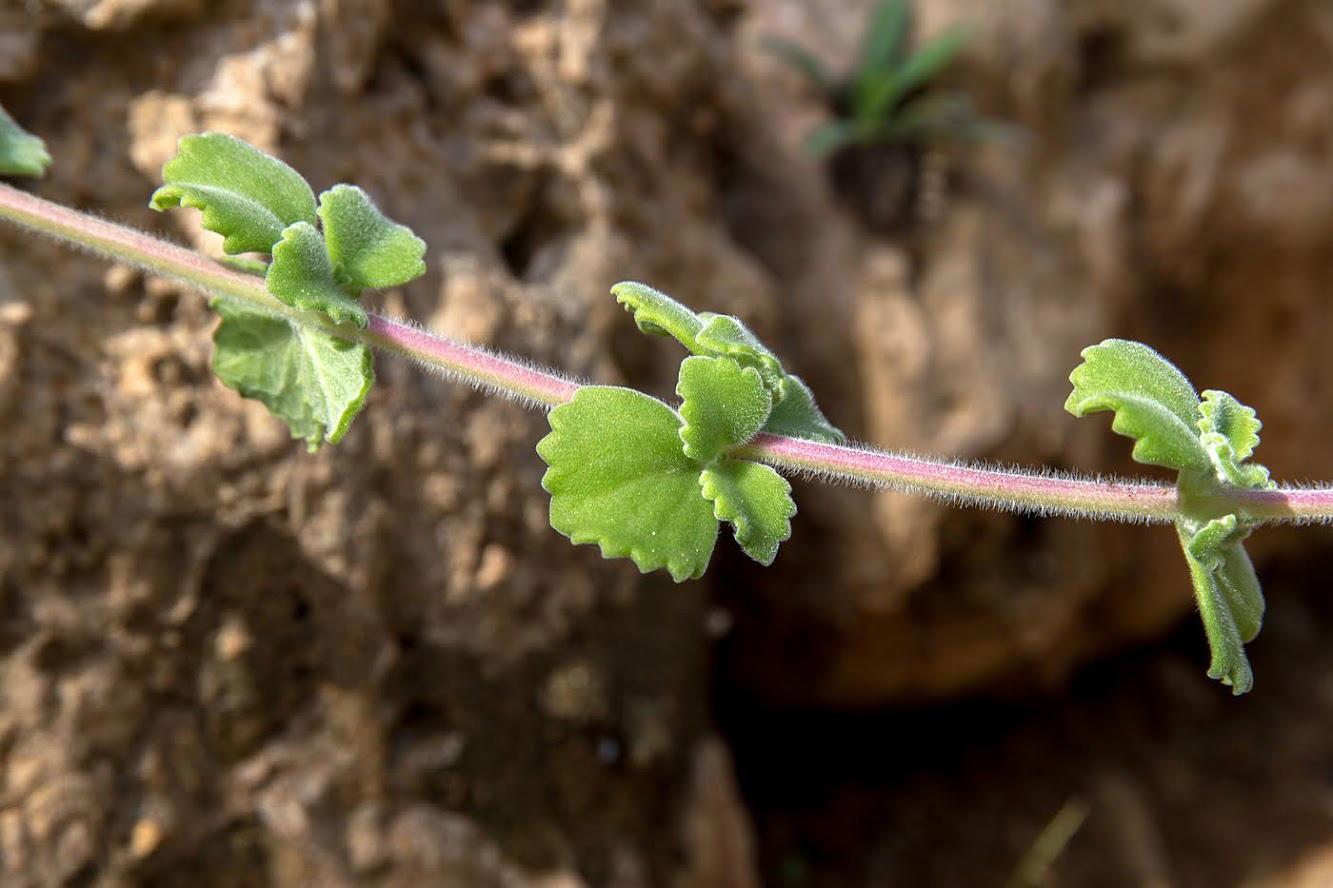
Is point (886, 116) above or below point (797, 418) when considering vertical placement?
above

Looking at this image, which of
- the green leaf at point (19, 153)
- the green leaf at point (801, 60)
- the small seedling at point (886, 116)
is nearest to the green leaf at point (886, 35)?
the small seedling at point (886, 116)

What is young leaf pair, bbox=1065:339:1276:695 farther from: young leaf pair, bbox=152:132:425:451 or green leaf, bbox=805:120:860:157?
green leaf, bbox=805:120:860:157

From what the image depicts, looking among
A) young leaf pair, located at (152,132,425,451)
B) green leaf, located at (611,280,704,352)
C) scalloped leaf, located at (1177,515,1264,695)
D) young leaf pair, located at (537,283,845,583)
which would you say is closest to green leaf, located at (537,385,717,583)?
young leaf pair, located at (537,283,845,583)

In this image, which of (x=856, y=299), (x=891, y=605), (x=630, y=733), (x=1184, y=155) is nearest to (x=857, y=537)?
(x=891, y=605)

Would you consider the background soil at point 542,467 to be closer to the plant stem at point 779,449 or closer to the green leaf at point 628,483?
the plant stem at point 779,449

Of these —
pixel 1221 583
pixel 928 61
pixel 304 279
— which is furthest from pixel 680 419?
pixel 928 61

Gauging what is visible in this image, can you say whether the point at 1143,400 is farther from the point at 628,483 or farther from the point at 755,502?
the point at 628,483
